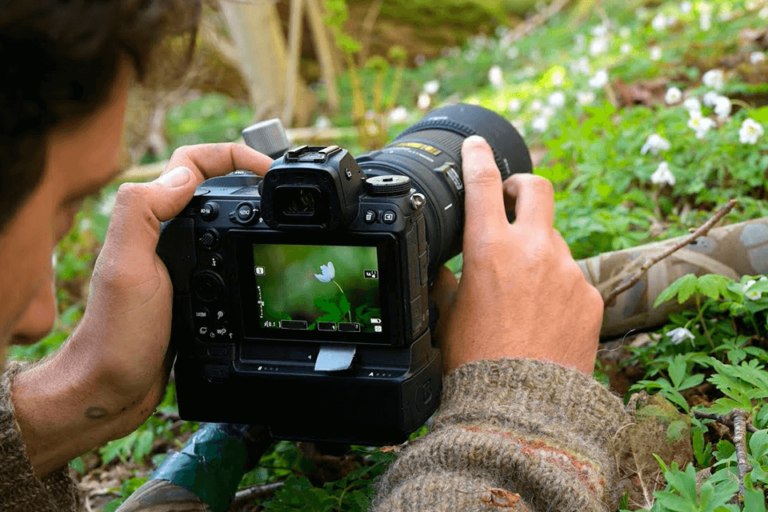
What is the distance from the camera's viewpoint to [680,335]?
1886mm

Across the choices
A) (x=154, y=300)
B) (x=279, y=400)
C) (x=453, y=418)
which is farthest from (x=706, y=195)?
(x=154, y=300)

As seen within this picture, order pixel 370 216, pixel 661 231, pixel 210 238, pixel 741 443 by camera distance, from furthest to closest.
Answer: pixel 661 231 < pixel 210 238 < pixel 370 216 < pixel 741 443

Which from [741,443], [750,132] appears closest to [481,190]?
[741,443]

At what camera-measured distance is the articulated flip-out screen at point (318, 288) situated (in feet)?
5.20

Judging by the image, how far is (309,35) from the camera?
9641 millimetres

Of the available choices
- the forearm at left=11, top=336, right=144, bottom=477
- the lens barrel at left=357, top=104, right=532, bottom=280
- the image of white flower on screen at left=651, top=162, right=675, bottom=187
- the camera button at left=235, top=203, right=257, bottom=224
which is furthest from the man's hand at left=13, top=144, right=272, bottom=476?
the image of white flower on screen at left=651, top=162, right=675, bottom=187

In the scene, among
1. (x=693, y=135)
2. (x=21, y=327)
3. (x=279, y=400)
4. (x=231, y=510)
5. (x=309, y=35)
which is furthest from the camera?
(x=309, y=35)

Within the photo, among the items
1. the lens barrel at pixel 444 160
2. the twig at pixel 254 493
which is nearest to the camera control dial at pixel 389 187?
the lens barrel at pixel 444 160

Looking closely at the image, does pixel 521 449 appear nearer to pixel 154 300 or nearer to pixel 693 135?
pixel 154 300

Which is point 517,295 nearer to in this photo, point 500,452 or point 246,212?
point 500,452

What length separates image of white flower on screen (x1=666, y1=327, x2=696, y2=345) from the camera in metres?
1.87

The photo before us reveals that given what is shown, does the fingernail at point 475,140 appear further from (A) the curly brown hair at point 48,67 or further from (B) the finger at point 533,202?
(A) the curly brown hair at point 48,67

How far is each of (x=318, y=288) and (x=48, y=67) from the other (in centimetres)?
83

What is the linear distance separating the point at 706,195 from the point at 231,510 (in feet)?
5.63
